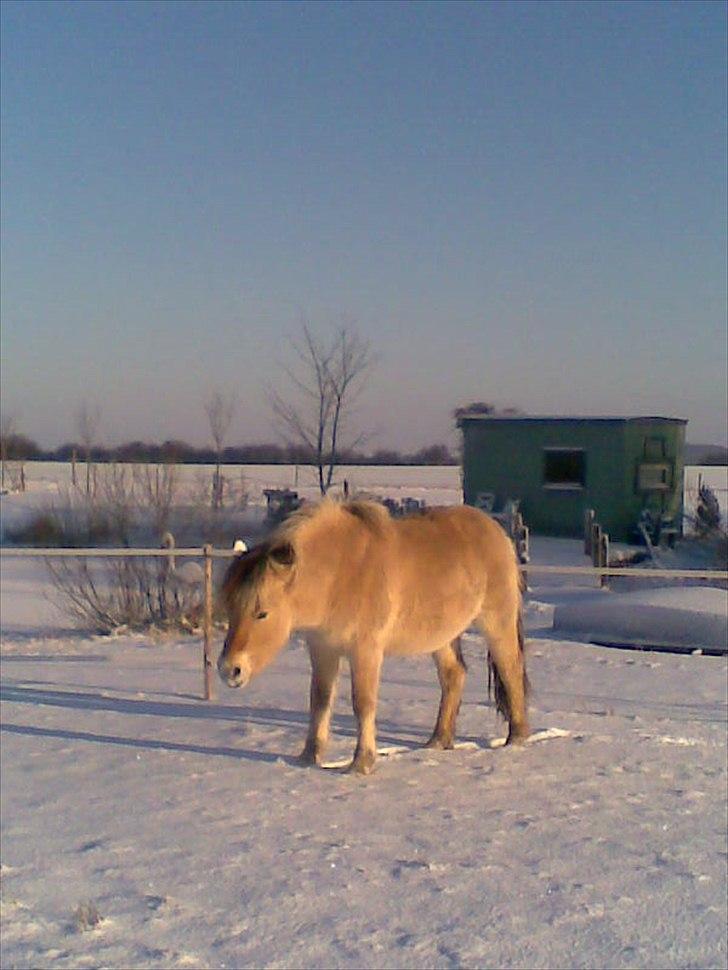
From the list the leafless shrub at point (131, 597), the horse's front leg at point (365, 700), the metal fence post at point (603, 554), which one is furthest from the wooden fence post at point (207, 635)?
the metal fence post at point (603, 554)

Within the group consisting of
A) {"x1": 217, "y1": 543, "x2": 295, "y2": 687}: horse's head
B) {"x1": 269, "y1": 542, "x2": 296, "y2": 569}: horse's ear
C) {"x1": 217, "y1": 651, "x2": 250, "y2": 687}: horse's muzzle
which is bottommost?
{"x1": 217, "y1": 651, "x2": 250, "y2": 687}: horse's muzzle

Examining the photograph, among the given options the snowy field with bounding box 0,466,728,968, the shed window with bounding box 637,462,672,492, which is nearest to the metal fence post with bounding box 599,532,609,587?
the shed window with bounding box 637,462,672,492

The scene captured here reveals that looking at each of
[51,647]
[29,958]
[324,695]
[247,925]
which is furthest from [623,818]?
[51,647]

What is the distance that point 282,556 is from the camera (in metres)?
5.02

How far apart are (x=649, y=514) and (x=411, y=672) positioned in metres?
17.7

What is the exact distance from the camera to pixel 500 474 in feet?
86.5

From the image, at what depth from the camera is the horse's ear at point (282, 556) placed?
16.5 ft

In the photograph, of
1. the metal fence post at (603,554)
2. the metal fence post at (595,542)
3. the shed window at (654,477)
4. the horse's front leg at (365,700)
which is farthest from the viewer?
the shed window at (654,477)

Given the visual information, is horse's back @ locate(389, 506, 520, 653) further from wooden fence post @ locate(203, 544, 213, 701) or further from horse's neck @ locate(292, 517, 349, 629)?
wooden fence post @ locate(203, 544, 213, 701)

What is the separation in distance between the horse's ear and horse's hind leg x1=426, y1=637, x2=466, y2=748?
161cm

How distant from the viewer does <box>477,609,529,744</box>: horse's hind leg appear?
626cm

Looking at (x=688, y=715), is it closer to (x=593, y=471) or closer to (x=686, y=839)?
(x=686, y=839)

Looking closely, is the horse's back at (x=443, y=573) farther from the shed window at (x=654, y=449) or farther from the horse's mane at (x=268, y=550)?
the shed window at (x=654, y=449)

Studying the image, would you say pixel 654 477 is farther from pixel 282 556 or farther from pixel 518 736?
pixel 282 556
